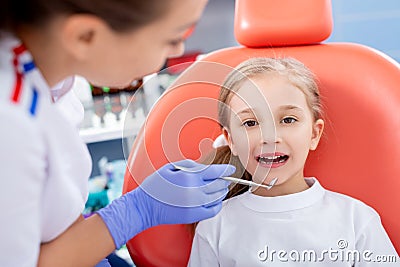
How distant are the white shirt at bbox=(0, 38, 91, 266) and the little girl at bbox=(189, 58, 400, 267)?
1.15ft

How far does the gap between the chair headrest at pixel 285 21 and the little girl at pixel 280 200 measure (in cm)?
10

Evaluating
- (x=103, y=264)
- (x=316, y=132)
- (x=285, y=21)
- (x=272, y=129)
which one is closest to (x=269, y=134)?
(x=272, y=129)

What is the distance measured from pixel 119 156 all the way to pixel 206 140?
1497 millimetres

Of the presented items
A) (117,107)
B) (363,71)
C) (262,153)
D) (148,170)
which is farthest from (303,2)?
(117,107)

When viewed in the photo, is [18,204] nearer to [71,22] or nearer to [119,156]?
[71,22]

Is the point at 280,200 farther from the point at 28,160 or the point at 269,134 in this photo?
the point at 28,160

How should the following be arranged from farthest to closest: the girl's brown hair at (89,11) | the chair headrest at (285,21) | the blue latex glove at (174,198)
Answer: the chair headrest at (285,21), the blue latex glove at (174,198), the girl's brown hair at (89,11)

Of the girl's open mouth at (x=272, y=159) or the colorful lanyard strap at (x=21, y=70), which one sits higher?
the colorful lanyard strap at (x=21, y=70)

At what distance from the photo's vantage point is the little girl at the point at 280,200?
3.08 ft

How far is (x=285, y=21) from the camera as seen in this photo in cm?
108

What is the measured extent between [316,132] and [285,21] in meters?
0.25

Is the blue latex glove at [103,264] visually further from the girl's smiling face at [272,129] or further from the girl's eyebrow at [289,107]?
the girl's eyebrow at [289,107]

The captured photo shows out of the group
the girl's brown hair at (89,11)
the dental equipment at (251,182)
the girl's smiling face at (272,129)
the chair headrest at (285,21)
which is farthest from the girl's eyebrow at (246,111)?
the girl's brown hair at (89,11)

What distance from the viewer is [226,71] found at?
0.99 meters
